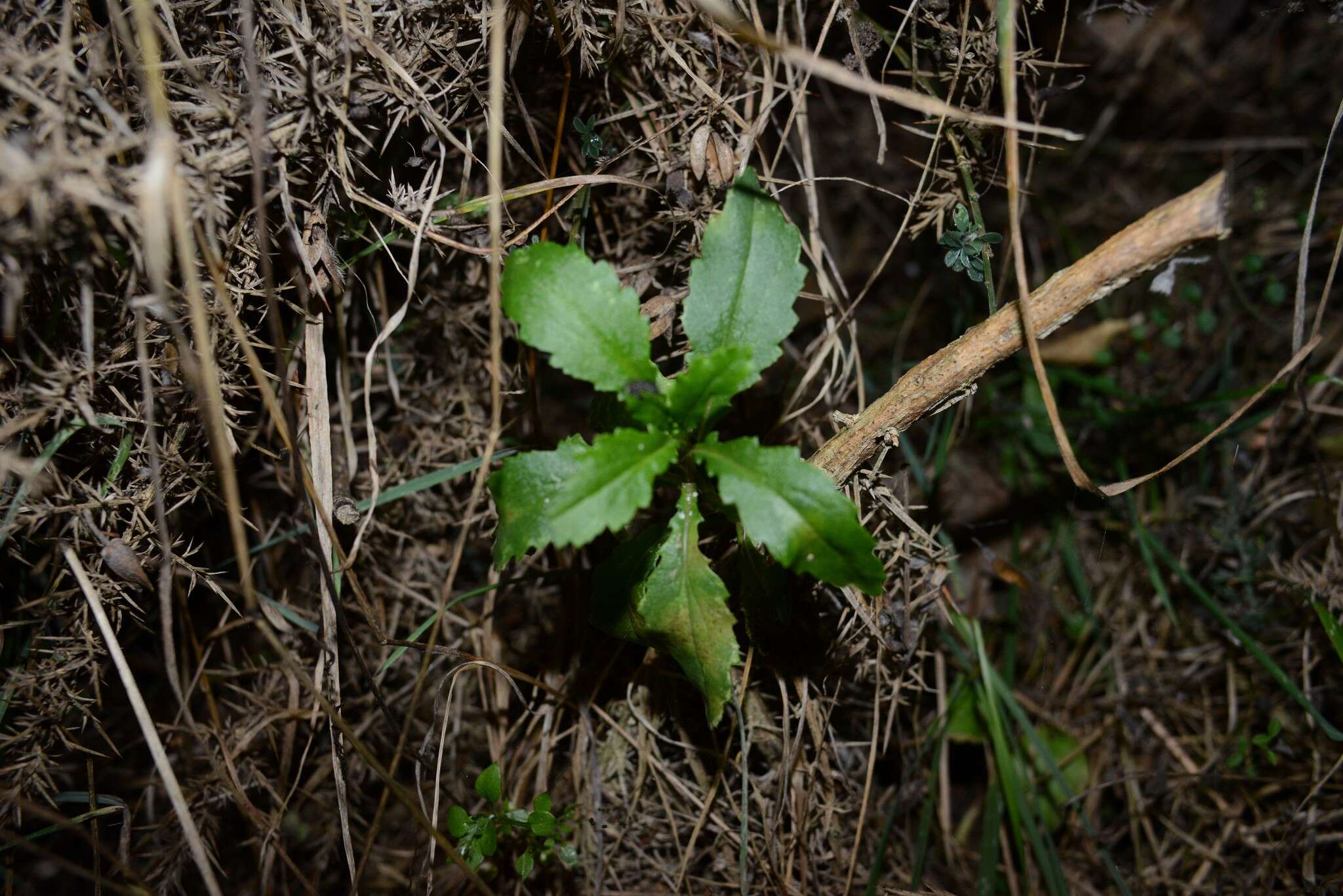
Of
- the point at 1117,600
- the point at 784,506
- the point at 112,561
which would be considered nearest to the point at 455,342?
the point at 112,561

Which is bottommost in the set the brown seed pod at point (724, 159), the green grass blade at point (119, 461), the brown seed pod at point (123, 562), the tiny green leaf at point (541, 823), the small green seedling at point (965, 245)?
the tiny green leaf at point (541, 823)

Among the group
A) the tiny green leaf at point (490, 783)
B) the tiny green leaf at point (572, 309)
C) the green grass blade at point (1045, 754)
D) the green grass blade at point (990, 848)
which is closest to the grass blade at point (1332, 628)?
the green grass blade at point (1045, 754)

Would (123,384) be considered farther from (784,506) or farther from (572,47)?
(784,506)

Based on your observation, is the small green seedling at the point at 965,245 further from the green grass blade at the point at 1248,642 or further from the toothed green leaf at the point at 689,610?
the green grass blade at the point at 1248,642

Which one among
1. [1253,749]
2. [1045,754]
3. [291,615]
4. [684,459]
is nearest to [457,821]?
[291,615]

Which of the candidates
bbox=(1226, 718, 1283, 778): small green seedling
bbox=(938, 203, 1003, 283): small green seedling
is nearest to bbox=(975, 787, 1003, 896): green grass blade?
bbox=(1226, 718, 1283, 778): small green seedling

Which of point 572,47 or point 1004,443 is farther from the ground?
point 572,47

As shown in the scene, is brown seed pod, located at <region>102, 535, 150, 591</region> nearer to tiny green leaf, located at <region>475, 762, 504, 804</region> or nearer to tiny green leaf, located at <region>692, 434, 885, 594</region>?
tiny green leaf, located at <region>475, 762, 504, 804</region>
